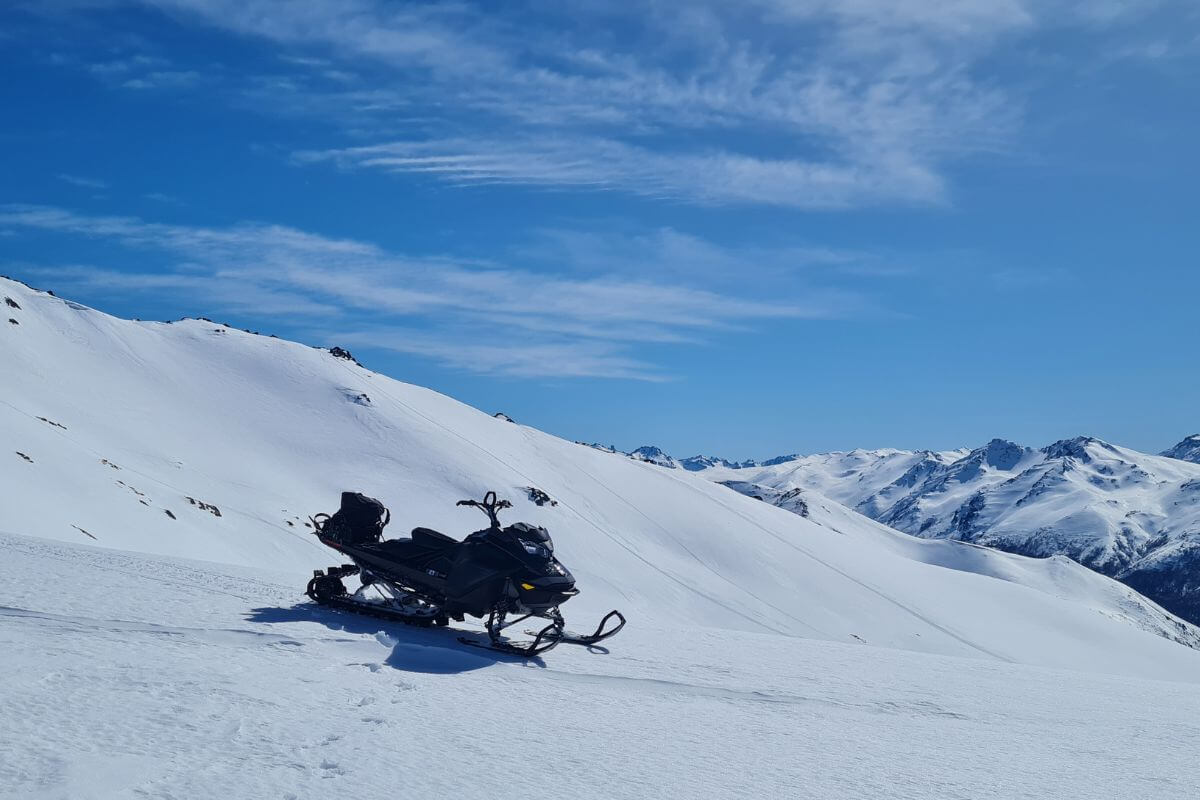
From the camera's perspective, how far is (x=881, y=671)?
10414mm

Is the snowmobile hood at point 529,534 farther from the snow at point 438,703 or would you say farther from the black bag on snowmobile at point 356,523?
the black bag on snowmobile at point 356,523

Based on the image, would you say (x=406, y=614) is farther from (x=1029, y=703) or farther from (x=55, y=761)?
(x=1029, y=703)

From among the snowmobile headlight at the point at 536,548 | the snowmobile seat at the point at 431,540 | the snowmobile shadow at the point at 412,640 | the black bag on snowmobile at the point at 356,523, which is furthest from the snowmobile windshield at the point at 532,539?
the black bag on snowmobile at the point at 356,523

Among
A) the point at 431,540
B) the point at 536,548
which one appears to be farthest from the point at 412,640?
the point at 536,548

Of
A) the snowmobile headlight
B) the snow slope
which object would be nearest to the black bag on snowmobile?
the snowmobile headlight

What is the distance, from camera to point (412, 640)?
31.7 feet

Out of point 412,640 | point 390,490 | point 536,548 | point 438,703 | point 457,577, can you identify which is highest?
point 536,548

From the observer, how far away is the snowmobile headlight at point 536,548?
390 inches

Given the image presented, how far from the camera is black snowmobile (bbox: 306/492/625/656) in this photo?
9.81 m

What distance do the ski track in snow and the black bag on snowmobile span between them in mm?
1000

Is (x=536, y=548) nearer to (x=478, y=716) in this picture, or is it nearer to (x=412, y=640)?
(x=412, y=640)

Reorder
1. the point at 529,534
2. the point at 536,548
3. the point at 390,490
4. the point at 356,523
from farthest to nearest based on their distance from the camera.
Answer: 1. the point at 390,490
2. the point at 356,523
3. the point at 529,534
4. the point at 536,548

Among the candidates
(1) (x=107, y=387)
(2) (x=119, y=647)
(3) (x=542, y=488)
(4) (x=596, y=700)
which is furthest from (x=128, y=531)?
(3) (x=542, y=488)

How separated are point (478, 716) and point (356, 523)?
5.40 meters
